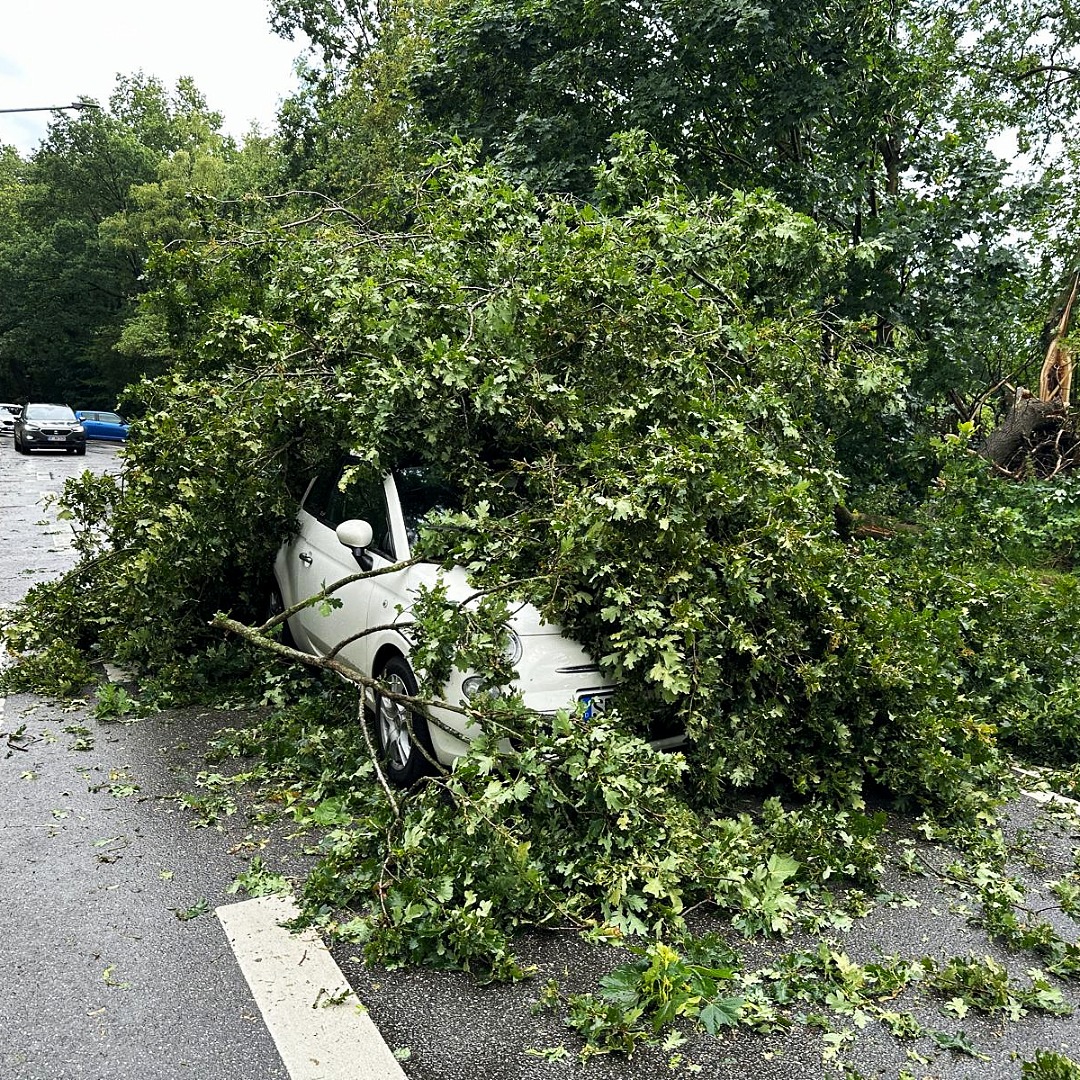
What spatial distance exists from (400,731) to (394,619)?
60 cm

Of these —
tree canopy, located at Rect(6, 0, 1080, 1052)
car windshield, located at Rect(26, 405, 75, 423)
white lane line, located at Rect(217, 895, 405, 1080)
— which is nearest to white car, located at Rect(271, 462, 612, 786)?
tree canopy, located at Rect(6, 0, 1080, 1052)

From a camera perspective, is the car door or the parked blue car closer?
the car door

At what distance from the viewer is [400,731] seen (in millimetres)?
4844

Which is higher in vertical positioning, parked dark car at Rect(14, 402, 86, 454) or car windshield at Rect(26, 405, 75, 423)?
car windshield at Rect(26, 405, 75, 423)

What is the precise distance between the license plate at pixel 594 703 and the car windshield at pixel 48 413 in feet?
102

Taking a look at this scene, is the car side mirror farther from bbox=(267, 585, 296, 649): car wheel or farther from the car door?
bbox=(267, 585, 296, 649): car wheel

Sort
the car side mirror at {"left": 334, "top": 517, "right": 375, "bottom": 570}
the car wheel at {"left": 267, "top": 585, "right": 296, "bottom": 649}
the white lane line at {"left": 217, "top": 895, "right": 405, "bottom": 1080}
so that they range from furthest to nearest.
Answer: the car wheel at {"left": 267, "top": 585, "right": 296, "bottom": 649} → the car side mirror at {"left": 334, "top": 517, "right": 375, "bottom": 570} → the white lane line at {"left": 217, "top": 895, "right": 405, "bottom": 1080}

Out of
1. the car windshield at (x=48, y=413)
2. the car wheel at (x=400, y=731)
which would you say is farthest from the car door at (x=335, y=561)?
the car windshield at (x=48, y=413)

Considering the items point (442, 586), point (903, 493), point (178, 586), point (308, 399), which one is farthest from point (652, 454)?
point (903, 493)

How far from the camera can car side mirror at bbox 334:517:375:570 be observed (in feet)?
16.7

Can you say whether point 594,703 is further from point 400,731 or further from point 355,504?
point 355,504

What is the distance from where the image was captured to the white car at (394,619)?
14.5ft

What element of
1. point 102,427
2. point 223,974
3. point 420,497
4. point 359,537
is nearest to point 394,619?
point 359,537

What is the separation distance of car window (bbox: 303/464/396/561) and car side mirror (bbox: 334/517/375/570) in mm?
79
